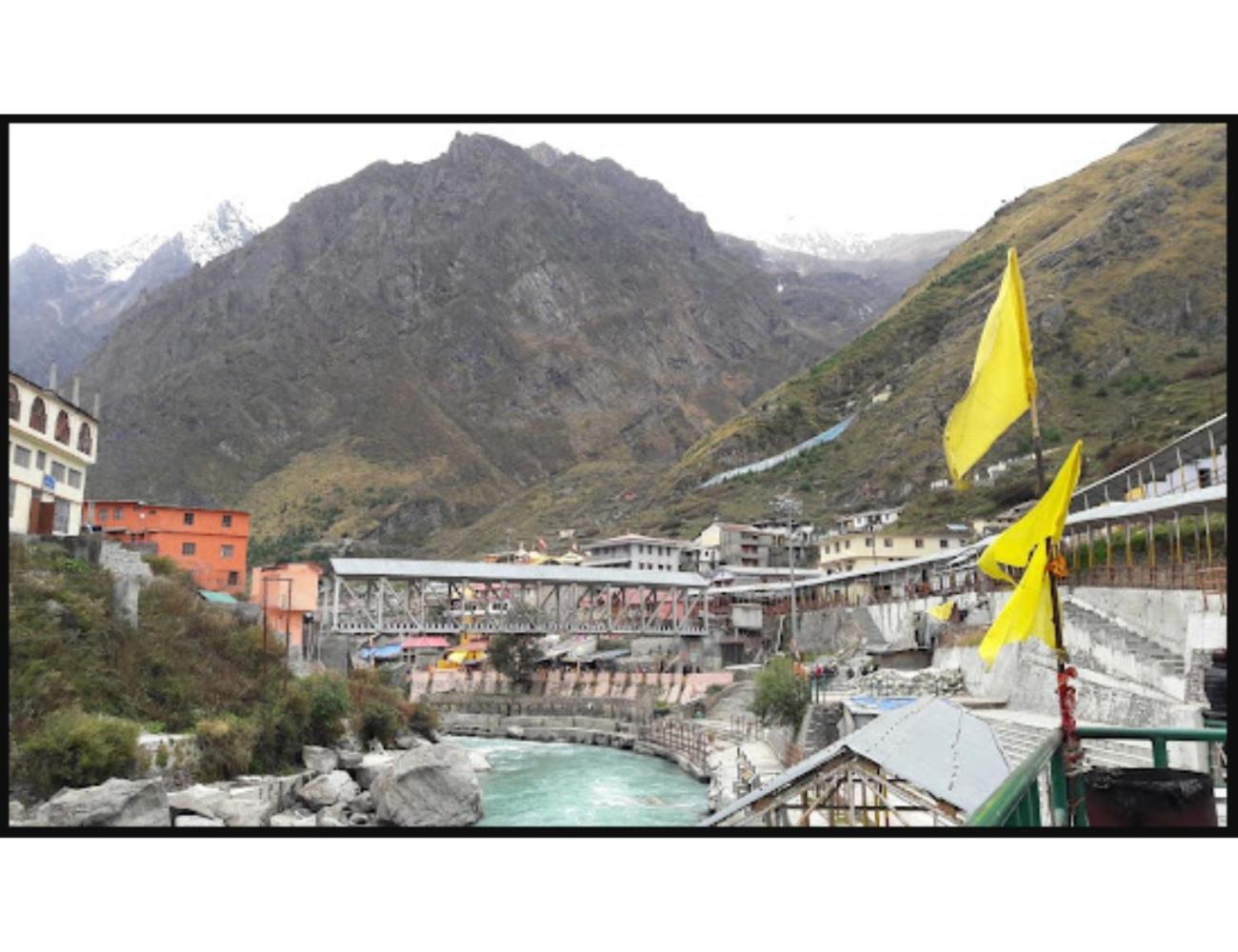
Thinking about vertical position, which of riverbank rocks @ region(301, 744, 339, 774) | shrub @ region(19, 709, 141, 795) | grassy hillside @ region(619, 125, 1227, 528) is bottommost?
riverbank rocks @ region(301, 744, 339, 774)

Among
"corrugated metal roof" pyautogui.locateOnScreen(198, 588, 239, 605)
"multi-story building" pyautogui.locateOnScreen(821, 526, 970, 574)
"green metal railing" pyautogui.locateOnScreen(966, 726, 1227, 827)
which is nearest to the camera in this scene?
"green metal railing" pyautogui.locateOnScreen(966, 726, 1227, 827)

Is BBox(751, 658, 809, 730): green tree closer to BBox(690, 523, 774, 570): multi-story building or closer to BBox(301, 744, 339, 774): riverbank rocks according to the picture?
BBox(301, 744, 339, 774): riverbank rocks

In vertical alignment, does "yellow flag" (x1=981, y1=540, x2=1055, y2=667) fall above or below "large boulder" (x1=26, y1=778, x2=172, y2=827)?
above

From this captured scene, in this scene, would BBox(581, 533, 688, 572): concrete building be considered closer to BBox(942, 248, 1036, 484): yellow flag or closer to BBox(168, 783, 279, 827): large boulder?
BBox(168, 783, 279, 827): large boulder

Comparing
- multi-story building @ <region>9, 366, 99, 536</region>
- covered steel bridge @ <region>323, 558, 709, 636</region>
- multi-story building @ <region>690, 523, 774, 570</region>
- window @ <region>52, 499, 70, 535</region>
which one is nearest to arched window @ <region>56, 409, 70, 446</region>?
multi-story building @ <region>9, 366, 99, 536</region>

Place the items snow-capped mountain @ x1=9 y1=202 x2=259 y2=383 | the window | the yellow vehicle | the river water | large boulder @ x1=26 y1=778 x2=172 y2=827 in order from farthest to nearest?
snow-capped mountain @ x1=9 y1=202 x2=259 y2=383 < the yellow vehicle < the river water < the window < large boulder @ x1=26 y1=778 x2=172 y2=827

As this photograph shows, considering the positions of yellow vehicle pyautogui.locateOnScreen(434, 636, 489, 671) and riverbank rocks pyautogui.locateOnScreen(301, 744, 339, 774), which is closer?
riverbank rocks pyautogui.locateOnScreen(301, 744, 339, 774)

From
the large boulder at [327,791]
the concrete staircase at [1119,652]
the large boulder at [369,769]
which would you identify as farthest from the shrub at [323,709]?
the concrete staircase at [1119,652]
